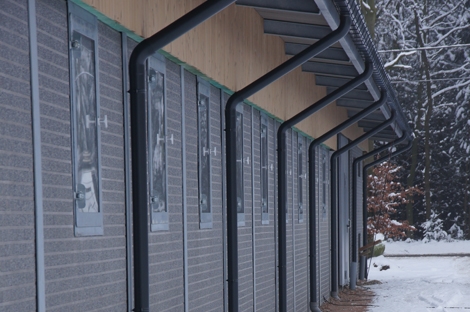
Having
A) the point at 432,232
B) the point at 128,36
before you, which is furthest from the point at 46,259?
the point at 432,232

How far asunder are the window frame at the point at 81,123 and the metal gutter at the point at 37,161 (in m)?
0.50

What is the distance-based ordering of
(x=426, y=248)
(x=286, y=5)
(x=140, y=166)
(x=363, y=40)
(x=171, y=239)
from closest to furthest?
(x=140, y=166) → (x=171, y=239) → (x=286, y=5) → (x=363, y=40) → (x=426, y=248)

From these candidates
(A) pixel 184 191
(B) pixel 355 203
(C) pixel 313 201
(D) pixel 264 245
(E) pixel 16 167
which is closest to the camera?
(E) pixel 16 167

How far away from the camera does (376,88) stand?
1162 cm

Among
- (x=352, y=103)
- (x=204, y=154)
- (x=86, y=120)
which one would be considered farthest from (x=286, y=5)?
(x=352, y=103)

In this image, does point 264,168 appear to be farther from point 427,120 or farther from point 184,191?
point 427,120

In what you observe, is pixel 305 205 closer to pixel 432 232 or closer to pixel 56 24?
pixel 56 24

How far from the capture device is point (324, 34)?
30.2 feet

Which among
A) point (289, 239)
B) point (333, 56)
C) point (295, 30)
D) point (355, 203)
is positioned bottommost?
point (289, 239)

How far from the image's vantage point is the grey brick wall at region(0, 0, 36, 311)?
3.71 metres

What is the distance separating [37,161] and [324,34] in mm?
5604

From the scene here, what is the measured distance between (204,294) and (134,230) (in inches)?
93.9

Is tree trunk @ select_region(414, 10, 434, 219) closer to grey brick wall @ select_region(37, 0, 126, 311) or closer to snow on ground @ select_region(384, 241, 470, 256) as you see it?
snow on ground @ select_region(384, 241, 470, 256)

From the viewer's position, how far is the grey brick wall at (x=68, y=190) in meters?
4.22
